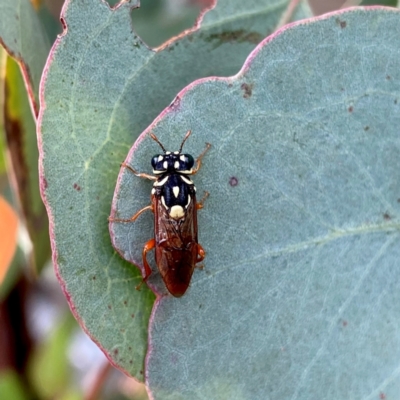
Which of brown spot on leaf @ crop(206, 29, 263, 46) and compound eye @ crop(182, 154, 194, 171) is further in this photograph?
brown spot on leaf @ crop(206, 29, 263, 46)

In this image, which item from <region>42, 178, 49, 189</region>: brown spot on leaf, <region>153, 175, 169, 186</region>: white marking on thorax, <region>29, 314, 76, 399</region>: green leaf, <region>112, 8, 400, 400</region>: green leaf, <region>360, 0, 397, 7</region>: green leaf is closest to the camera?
<region>42, 178, 49, 189</region>: brown spot on leaf

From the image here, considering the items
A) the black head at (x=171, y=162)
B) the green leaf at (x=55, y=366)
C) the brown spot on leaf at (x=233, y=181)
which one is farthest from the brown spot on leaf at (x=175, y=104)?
the green leaf at (x=55, y=366)

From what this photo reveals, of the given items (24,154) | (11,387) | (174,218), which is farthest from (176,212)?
(11,387)

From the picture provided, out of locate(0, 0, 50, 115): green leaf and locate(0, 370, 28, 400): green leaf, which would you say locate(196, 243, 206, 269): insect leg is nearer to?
locate(0, 0, 50, 115): green leaf

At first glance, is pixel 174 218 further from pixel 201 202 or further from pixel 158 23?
pixel 158 23

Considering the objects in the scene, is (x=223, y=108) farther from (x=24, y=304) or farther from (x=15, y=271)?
(x=24, y=304)

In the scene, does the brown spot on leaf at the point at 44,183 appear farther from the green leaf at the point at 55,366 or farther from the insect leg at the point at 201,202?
the green leaf at the point at 55,366

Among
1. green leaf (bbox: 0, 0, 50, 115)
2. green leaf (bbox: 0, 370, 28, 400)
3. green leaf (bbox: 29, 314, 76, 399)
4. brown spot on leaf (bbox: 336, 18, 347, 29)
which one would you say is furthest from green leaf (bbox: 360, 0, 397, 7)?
green leaf (bbox: 0, 370, 28, 400)

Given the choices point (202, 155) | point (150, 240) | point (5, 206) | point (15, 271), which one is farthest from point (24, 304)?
point (202, 155)
